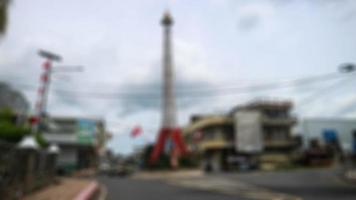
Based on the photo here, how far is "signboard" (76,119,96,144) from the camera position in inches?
1708

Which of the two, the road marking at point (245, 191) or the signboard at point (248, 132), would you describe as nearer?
the road marking at point (245, 191)

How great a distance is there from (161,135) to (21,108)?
18.5 metres

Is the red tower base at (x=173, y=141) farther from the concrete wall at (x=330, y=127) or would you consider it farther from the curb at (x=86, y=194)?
the curb at (x=86, y=194)

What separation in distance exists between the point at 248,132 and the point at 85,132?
23.0 meters

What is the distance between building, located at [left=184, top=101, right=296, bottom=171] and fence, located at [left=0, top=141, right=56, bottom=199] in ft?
116

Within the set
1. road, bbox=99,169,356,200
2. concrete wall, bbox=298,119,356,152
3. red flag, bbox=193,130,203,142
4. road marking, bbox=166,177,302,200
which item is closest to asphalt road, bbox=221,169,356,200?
road, bbox=99,169,356,200

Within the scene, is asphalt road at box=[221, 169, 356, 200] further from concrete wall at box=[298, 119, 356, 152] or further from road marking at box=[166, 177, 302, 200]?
concrete wall at box=[298, 119, 356, 152]

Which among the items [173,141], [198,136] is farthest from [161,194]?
[198,136]

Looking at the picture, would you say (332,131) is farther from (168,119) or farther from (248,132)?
(168,119)

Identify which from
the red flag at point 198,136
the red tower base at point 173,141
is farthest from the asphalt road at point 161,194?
the red flag at point 198,136

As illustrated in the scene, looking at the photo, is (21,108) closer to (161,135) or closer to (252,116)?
(161,135)

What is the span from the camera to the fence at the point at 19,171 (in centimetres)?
901

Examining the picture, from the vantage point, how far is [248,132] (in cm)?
4672

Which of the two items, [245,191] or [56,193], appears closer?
[56,193]
